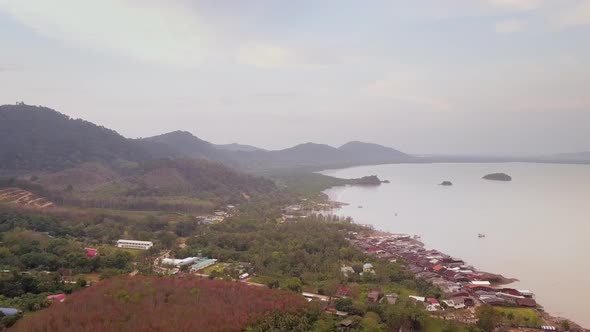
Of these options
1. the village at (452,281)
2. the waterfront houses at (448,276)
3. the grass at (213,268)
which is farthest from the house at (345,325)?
the grass at (213,268)

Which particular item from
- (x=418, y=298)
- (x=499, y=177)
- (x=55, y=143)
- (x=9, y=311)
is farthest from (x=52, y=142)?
(x=499, y=177)

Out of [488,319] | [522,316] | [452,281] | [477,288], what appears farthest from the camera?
[452,281]

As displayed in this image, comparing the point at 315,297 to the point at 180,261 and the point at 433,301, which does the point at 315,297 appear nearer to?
the point at 433,301

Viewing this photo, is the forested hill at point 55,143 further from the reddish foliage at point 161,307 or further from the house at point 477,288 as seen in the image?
the house at point 477,288

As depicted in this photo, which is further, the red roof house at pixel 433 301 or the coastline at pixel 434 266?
the coastline at pixel 434 266

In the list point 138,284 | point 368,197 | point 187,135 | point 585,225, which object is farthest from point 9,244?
point 187,135

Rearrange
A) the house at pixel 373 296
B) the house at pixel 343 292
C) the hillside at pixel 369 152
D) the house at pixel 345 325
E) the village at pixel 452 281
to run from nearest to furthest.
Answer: the house at pixel 345 325, the house at pixel 373 296, the village at pixel 452 281, the house at pixel 343 292, the hillside at pixel 369 152

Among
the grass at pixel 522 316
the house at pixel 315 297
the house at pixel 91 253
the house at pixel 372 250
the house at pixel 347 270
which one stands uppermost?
the house at pixel 91 253
